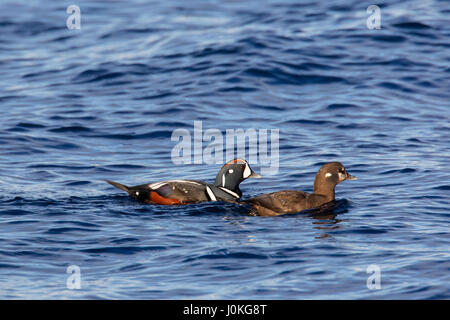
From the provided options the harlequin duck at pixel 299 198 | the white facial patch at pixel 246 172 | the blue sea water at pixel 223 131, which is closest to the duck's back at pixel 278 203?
the harlequin duck at pixel 299 198

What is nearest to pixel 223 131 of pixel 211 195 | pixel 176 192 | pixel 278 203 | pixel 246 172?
pixel 246 172

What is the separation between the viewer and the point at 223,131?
16.4 metres

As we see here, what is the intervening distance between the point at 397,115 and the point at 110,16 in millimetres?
14206

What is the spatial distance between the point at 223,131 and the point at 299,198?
514 cm

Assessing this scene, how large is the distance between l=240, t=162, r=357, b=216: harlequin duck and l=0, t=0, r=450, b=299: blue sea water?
18 centimetres

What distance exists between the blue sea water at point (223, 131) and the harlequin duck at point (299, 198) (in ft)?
0.58

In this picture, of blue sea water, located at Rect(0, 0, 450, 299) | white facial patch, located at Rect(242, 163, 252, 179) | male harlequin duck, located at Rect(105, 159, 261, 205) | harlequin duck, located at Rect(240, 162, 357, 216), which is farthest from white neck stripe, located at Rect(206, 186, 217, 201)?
white facial patch, located at Rect(242, 163, 252, 179)

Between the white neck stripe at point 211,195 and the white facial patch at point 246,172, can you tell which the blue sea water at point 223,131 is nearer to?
the white neck stripe at point 211,195

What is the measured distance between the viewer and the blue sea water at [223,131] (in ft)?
29.3

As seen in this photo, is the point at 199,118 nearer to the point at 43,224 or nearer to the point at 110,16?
the point at 43,224

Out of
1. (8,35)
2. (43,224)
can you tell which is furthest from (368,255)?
(8,35)

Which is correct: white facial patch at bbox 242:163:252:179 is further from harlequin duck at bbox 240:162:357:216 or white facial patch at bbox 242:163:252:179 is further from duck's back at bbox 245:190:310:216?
duck's back at bbox 245:190:310:216

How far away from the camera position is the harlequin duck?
11.3m

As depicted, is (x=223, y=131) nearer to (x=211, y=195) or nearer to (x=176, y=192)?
(x=211, y=195)
